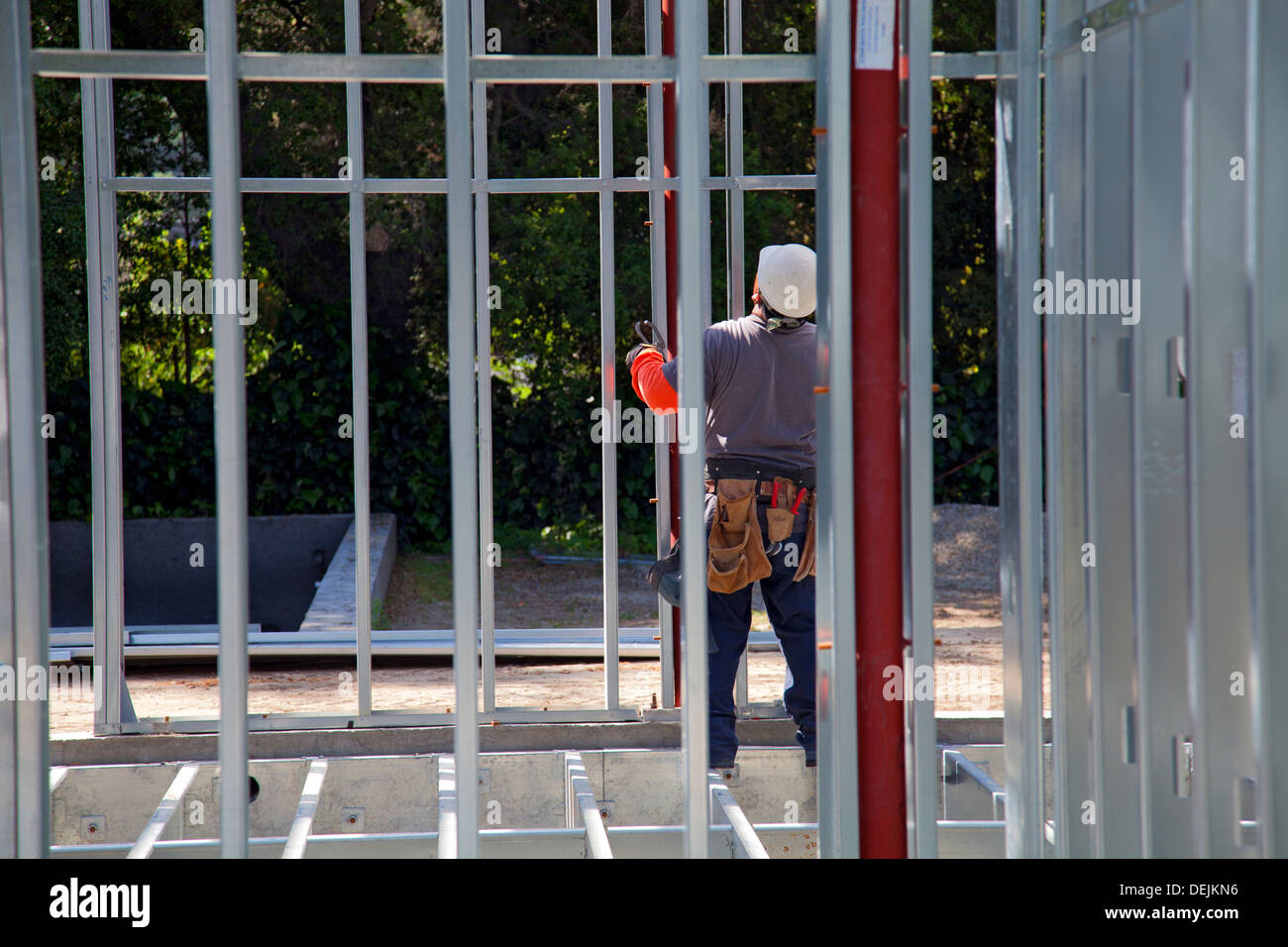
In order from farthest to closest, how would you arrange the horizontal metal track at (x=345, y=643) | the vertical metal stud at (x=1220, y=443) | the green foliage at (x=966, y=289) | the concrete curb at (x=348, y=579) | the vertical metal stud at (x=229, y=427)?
1. the green foliage at (x=966, y=289)
2. the concrete curb at (x=348, y=579)
3. the horizontal metal track at (x=345, y=643)
4. the vertical metal stud at (x=1220, y=443)
5. the vertical metal stud at (x=229, y=427)

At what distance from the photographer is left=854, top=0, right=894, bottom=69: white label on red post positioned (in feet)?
7.39

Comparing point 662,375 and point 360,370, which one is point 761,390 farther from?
point 360,370

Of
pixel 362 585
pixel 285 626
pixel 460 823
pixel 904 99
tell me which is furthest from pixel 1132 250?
pixel 285 626

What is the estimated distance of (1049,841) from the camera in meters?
3.13

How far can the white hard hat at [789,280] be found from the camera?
12.6 ft

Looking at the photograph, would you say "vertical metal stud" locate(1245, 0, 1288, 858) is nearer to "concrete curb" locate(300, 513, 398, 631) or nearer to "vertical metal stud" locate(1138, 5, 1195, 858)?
"vertical metal stud" locate(1138, 5, 1195, 858)

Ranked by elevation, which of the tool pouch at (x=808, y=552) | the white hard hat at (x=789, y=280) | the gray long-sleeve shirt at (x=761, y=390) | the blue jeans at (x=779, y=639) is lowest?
the blue jeans at (x=779, y=639)

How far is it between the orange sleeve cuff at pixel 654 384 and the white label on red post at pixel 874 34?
1535mm

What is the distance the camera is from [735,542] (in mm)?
3924

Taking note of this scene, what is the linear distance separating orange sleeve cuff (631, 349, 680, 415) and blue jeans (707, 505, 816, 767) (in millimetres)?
634

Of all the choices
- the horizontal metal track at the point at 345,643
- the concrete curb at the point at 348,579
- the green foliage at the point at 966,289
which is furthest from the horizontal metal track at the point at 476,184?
the green foliage at the point at 966,289

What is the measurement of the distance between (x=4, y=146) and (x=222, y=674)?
1.07 meters

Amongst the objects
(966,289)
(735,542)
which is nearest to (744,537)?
(735,542)

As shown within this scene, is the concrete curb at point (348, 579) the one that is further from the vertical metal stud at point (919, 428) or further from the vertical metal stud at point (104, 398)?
the vertical metal stud at point (919, 428)
